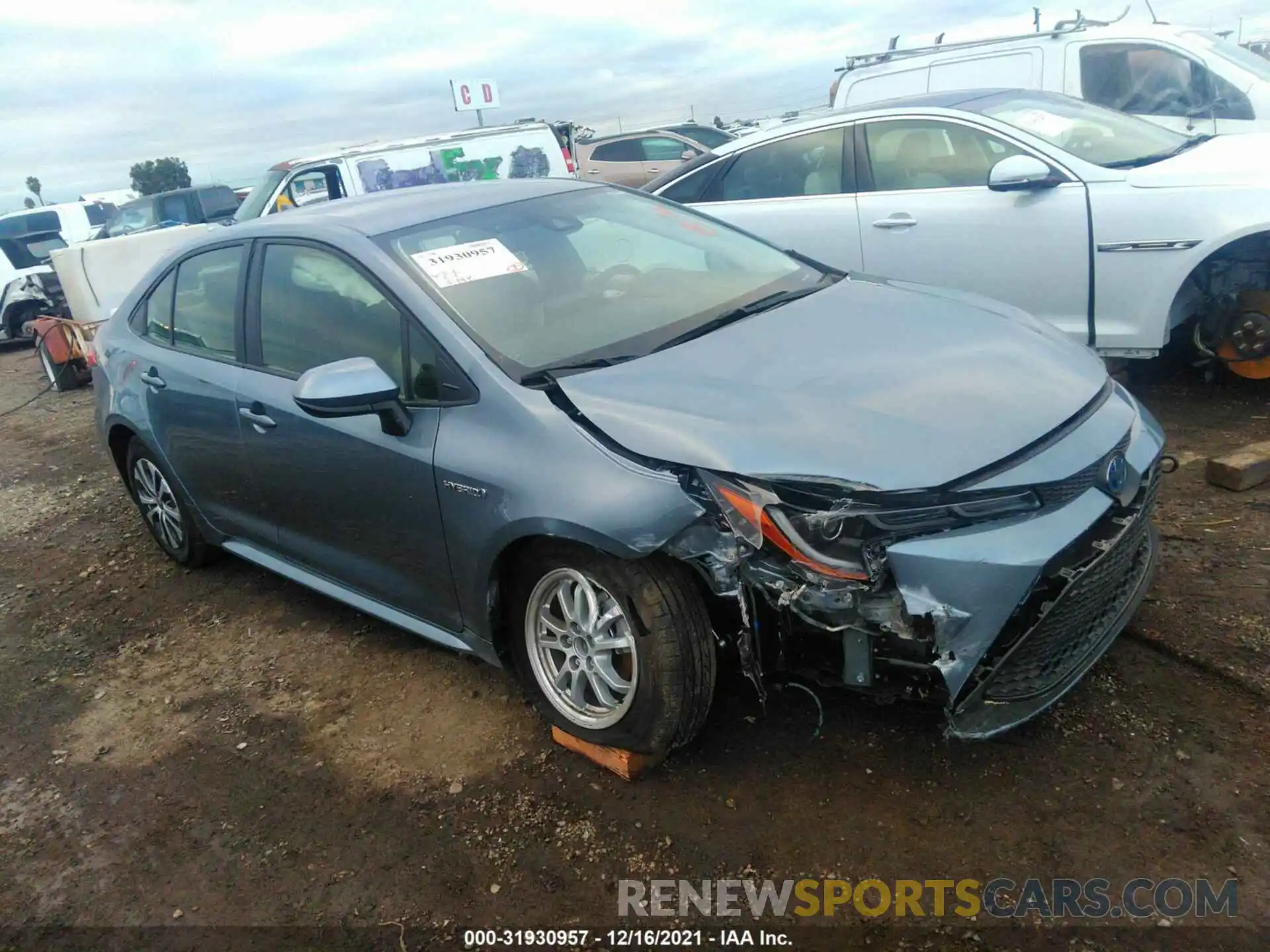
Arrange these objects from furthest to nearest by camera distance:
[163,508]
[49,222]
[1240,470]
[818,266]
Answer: [49,222]
[163,508]
[1240,470]
[818,266]

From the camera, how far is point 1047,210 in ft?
15.6

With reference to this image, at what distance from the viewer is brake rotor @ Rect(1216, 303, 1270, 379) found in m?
4.65

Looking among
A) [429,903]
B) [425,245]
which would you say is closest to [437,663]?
[429,903]

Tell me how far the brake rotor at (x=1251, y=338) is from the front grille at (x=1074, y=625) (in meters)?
2.65

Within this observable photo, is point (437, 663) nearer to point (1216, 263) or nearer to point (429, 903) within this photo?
point (429, 903)

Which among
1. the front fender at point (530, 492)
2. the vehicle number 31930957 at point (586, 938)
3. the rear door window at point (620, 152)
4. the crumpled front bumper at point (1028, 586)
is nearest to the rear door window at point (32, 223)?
the rear door window at point (620, 152)

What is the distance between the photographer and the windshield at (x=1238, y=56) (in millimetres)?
7227

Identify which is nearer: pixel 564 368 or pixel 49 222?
pixel 564 368

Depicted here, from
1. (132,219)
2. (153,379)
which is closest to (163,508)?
(153,379)

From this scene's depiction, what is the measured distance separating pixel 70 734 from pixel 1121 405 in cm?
374

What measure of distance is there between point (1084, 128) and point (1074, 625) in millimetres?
3859

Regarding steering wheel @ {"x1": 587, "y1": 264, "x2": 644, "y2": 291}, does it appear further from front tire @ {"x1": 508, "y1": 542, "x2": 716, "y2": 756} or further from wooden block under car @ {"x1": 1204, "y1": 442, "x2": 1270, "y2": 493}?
wooden block under car @ {"x1": 1204, "y1": 442, "x2": 1270, "y2": 493}

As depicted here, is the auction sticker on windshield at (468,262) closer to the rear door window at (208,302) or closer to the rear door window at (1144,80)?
the rear door window at (208,302)

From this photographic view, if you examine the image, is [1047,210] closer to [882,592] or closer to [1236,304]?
[1236,304]
